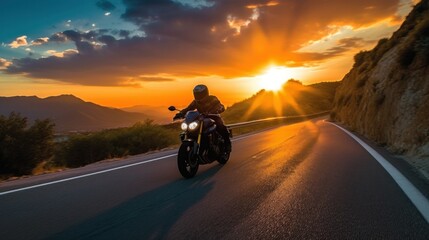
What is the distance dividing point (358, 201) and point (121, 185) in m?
4.04

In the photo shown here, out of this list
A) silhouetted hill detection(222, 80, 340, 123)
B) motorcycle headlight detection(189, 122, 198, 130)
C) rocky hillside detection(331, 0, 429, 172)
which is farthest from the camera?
silhouetted hill detection(222, 80, 340, 123)

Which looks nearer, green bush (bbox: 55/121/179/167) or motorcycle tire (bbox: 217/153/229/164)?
motorcycle tire (bbox: 217/153/229/164)

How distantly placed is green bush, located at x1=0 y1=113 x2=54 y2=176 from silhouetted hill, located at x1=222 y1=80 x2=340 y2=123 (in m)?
39.9

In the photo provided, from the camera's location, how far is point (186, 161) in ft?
24.7

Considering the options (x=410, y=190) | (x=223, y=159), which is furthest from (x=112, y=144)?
(x=410, y=190)

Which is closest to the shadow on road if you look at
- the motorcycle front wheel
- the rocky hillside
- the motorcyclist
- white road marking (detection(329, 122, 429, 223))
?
the motorcycle front wheel

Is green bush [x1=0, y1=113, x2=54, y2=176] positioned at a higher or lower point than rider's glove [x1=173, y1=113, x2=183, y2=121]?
lower

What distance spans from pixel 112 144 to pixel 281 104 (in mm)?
61422

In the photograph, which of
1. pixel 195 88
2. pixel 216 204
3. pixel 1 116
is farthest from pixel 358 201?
pixel 1 116

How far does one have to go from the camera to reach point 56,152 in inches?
879

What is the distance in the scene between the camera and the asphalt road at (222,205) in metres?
4.06

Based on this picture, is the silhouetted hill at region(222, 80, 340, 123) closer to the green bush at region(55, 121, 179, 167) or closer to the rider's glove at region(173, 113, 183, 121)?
the green bush at region(55, 121, 179, 167)

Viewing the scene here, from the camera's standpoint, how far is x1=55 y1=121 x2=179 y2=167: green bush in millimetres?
22125

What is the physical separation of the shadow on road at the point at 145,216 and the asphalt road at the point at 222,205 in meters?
0.01
